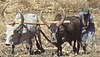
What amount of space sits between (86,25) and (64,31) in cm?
83

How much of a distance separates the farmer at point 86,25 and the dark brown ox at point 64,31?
0.14 meters

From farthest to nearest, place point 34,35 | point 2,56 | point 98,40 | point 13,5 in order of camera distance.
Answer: point 13,5, point 98,40, point 34,35, point 2,56


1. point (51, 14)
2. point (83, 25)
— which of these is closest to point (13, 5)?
point (51, 14)

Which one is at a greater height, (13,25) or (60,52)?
(13,25)

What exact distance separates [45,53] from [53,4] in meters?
7.07

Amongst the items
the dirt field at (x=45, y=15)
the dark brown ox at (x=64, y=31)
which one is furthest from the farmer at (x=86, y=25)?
the dirt field at (x=45, y=15)

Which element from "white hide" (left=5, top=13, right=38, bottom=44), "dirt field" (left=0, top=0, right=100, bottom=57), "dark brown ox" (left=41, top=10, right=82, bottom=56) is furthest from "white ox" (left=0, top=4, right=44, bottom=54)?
"dark brown ox" (left=41, top=10, right=82, bottom=56)

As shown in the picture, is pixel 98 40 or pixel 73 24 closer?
pixel 73 24

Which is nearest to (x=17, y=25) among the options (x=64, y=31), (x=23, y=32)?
(x=23, y=32)

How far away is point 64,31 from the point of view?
12133 millimetres

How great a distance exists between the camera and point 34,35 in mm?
12961

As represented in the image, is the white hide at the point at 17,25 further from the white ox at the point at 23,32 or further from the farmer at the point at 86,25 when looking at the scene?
the farmer at the point at 86,25

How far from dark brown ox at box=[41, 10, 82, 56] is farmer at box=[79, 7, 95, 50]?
0.47 ft

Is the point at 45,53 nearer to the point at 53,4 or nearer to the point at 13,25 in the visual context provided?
A: the point at 13,25
